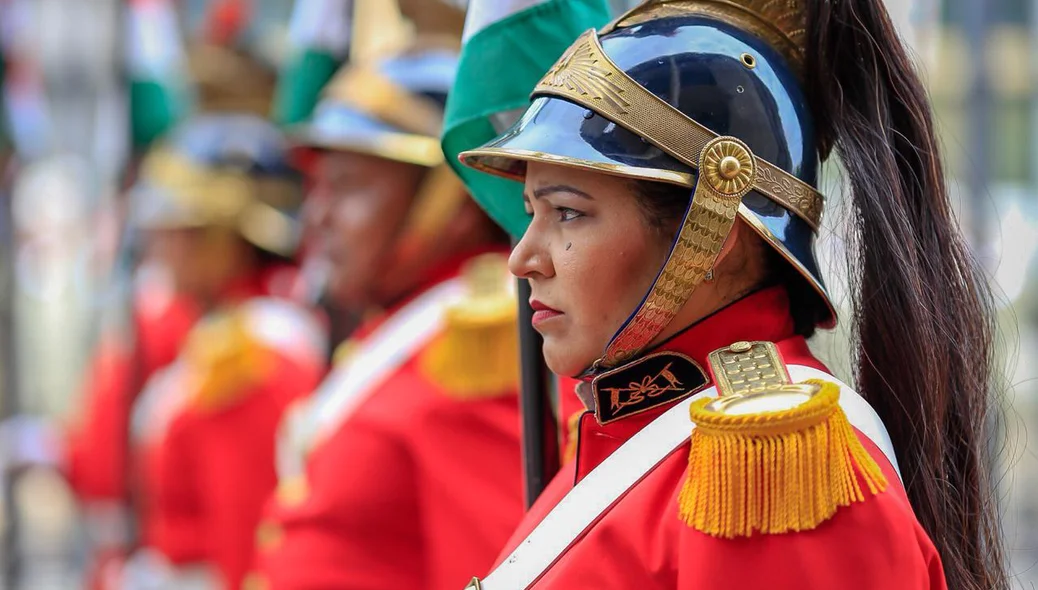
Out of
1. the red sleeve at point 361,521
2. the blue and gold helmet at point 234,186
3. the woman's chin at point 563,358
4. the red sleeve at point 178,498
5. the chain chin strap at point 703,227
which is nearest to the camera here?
the chain chin strap at point 703,227

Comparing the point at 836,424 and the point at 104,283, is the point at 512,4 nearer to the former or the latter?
the point at 836,424

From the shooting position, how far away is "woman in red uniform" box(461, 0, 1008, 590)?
2.04 metres

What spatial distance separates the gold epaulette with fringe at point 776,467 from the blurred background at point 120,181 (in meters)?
0.53

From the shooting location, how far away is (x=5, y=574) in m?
7.59

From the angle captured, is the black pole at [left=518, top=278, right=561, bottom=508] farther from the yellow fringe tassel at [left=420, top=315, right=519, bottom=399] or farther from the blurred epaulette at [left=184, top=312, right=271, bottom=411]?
the blurred epaulette at [left=184, top=312, right=271, bottom=411]

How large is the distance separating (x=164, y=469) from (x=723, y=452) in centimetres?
500

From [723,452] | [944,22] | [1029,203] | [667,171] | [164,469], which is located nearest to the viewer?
[723,452]

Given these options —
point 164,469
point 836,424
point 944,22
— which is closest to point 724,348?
point 836,424

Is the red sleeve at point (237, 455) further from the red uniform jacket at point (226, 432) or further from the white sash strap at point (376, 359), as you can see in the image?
the white sash strap at point (376, 359)

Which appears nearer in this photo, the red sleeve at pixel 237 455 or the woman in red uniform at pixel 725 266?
the woman in red uniform at pixel 725 266

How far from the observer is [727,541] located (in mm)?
1804

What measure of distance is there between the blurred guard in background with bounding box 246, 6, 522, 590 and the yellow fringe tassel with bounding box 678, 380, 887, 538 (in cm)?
184

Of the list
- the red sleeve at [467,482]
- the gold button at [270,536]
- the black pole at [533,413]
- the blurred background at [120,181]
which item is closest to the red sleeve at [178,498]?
the blurred background at [120,181]

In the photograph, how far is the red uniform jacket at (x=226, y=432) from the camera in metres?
5.97
